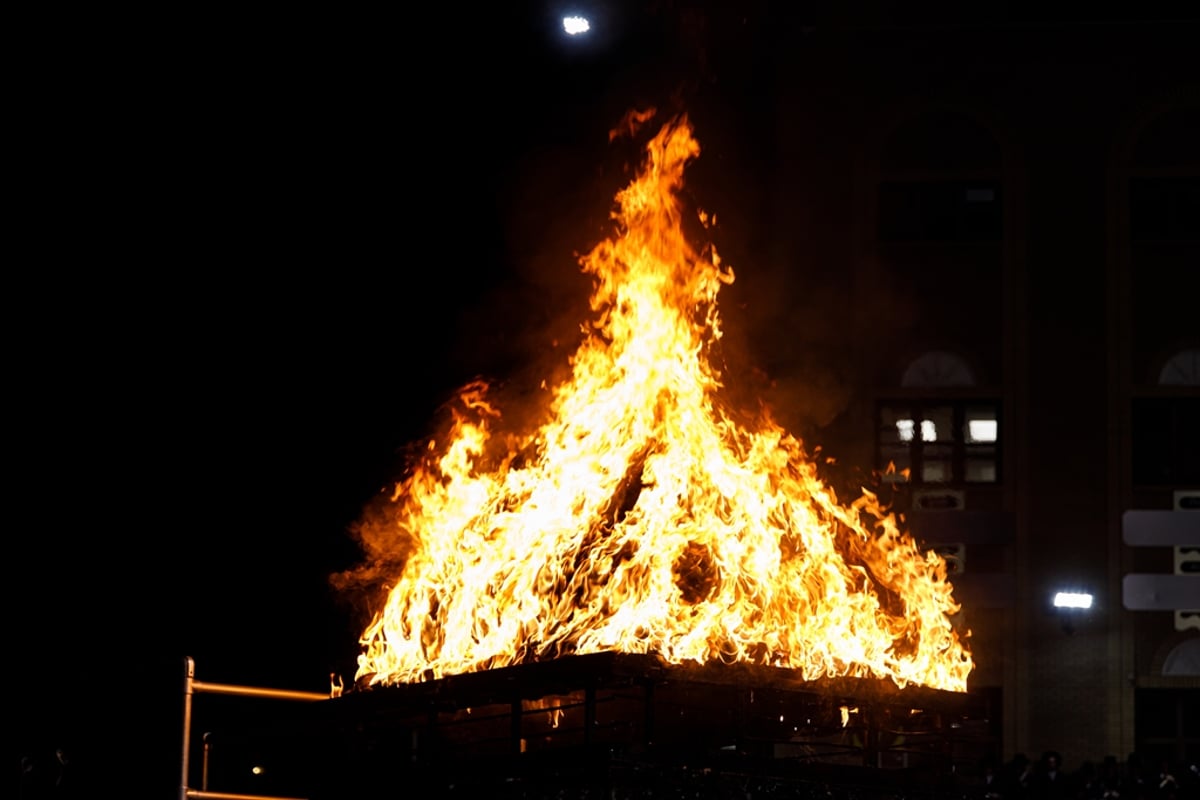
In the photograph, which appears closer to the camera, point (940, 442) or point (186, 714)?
point (186, 714)

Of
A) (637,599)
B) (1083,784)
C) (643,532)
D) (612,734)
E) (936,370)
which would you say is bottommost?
(1083,784)

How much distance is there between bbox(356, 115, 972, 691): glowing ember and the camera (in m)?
8.88

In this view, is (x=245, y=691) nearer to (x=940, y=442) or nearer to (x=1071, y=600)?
(x=1071, y=600)

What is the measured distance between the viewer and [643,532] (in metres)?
9.19

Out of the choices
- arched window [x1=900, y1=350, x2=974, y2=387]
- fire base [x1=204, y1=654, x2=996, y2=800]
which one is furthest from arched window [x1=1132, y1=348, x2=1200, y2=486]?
fire base [x1=204, y1=654, x2=996, y2=800]

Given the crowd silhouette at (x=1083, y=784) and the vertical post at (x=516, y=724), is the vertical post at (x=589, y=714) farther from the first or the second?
the crowd silhouette at (x=1083, y=784)

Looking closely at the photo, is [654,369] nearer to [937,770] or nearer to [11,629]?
[937,770]

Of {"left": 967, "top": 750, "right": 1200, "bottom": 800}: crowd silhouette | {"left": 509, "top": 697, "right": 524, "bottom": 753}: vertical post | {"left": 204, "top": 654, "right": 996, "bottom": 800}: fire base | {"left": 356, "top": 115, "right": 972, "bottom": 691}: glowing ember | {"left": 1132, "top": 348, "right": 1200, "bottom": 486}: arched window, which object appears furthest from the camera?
{"left": 1132, "top": 348, "right": 1200, "bottom": 486}: arched window

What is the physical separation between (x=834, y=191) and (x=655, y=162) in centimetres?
1592

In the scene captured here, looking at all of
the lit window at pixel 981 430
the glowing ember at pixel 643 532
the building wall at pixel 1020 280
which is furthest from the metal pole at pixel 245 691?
the lit window at pixel 981 430

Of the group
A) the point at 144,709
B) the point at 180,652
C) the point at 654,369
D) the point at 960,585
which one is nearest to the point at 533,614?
the point at 654,369

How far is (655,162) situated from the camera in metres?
11.6

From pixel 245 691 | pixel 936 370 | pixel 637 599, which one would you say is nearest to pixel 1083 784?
pixel 936 370

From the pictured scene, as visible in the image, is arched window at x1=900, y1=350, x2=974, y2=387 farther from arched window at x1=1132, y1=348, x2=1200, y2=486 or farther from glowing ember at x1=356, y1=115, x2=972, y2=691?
glowing ember at x1=356, y1=115, x2=972, y2=691
